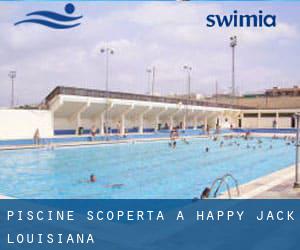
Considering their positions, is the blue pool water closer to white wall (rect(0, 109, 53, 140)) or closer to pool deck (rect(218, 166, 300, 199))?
pool deck (rect(218, 166, 300, 199))

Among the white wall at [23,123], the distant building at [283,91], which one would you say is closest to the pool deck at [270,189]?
the white wall at [23,123]

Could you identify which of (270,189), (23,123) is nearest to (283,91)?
(23,123)

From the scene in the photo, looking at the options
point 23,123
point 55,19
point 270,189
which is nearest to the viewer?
point 270,189

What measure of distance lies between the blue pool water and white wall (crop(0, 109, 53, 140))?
4441 mm

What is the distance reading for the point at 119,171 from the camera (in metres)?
13.6

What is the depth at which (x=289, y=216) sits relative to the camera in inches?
223

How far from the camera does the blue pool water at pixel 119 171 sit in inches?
403

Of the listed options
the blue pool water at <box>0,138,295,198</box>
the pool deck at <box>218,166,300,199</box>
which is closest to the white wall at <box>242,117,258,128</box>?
the blue pool water at <box>0,138,295,198</box>

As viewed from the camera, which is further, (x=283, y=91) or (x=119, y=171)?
(x=283, y=91)

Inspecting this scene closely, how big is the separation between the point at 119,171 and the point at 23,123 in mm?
12415

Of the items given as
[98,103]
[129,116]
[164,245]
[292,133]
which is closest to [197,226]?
[164,245]

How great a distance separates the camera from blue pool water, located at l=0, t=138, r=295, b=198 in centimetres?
1023

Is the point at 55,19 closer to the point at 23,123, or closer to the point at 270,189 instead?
the point at 23,123

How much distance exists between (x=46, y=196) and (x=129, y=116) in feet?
84.7
